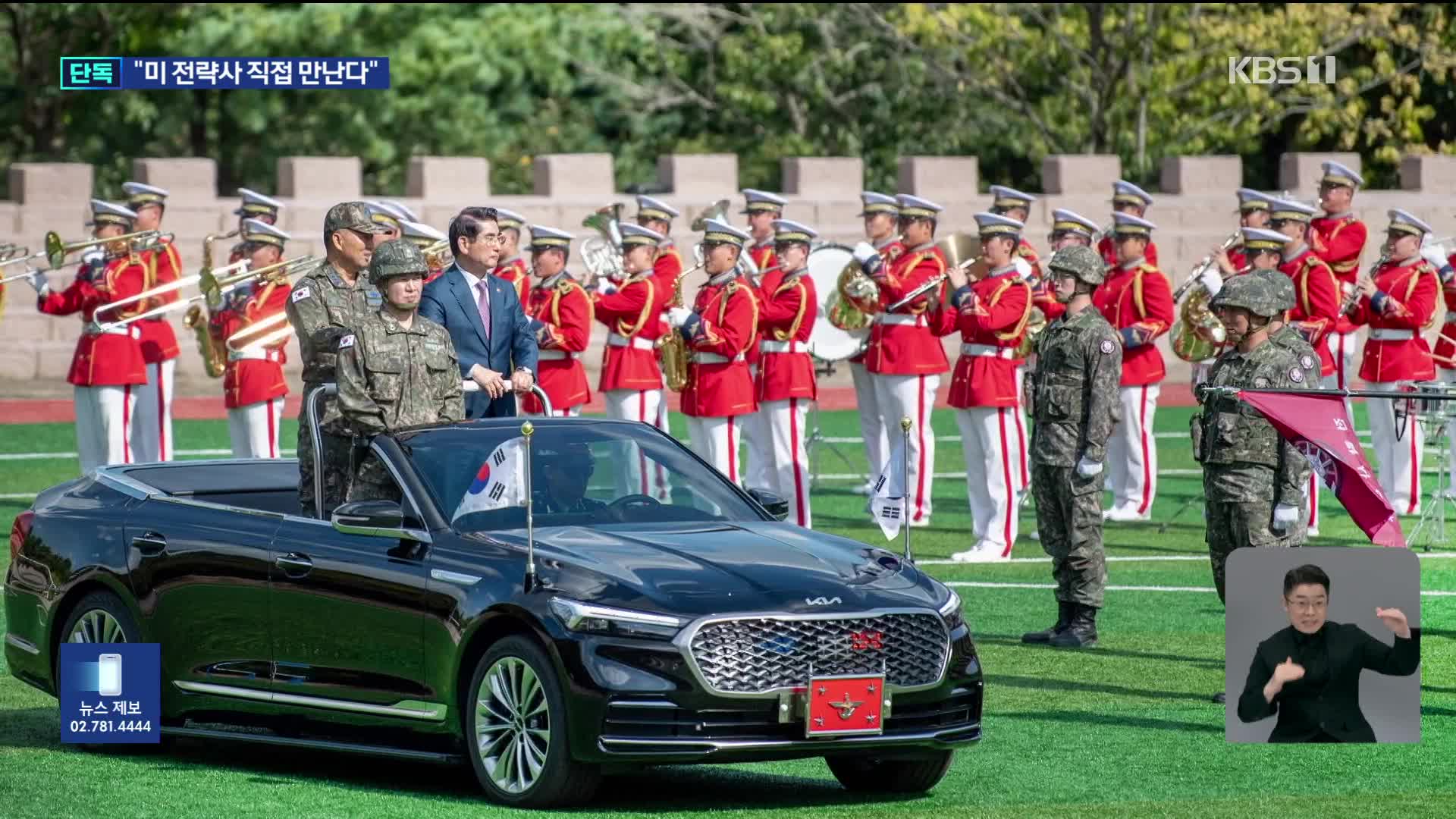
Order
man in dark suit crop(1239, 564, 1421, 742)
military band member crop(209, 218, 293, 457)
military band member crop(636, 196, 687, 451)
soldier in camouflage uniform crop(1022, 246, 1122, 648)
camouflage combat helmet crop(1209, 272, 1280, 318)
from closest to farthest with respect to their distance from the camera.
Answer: man in dark suit crop(1239, 564, 1421, 742), camouflage combat helmet crop(1209, 272, 1280, 318), soldier in camouflage uniform crop(1022, 246, 1122, 648), military band member crop(209, 218, 293, 457), military band member crop(636, 196, 687, 451)

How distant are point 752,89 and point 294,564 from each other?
29.6m

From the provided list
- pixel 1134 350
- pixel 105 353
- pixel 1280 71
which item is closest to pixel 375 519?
pixel 105 353

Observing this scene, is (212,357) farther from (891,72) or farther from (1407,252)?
(891,72)

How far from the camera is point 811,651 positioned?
30.2 ft

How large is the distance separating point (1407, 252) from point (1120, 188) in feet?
8.23

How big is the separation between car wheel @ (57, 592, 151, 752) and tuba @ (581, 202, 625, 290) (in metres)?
9.29

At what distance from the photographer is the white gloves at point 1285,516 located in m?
11.7

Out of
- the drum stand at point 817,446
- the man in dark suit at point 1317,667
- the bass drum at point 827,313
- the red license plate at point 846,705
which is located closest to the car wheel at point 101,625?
the red license plate at point 846,705

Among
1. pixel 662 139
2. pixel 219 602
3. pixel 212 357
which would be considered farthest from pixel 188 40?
pixel 219 602

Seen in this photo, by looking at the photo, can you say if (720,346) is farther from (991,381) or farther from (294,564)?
(294,564)

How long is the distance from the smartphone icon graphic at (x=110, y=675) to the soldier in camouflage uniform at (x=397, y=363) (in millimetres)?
1268

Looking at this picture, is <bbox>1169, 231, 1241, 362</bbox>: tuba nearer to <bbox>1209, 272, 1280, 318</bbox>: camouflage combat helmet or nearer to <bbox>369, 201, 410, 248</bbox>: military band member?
<bbox>369, 201, 410, 248</bbox>: military band member

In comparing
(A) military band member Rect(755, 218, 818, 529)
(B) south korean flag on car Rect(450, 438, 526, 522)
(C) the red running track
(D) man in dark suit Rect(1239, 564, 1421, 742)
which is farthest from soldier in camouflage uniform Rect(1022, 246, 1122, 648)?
(C) the red running track

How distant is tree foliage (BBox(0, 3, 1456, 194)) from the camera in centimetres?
3591
